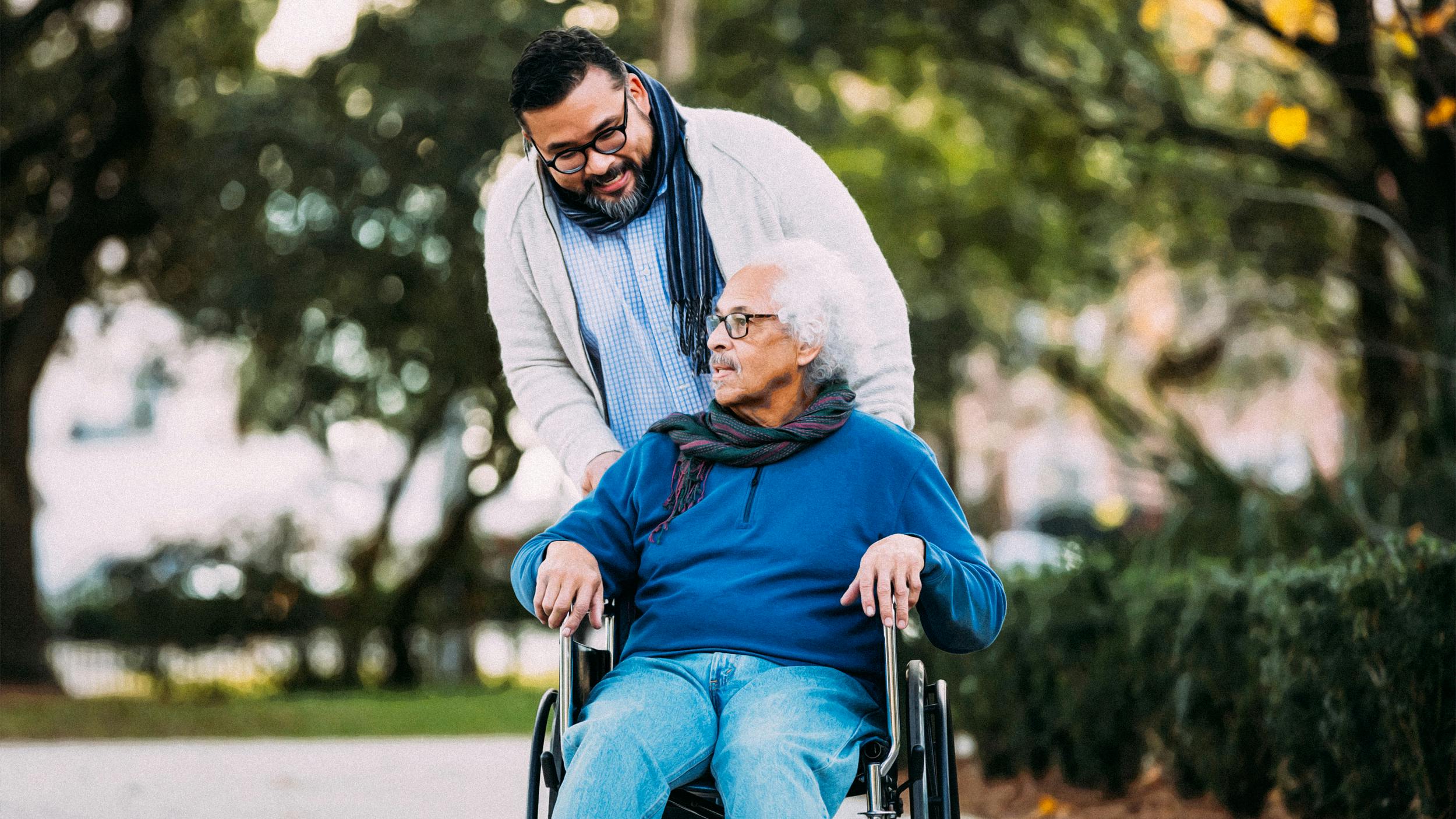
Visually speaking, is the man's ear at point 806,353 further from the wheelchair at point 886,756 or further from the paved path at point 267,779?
the paved path at point 267,779

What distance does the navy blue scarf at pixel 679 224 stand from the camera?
3207mm

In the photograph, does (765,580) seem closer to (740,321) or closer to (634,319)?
(740,321)

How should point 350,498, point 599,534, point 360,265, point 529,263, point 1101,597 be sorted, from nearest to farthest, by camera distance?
point 599,534 < point 529,263 < point 1101,597 < point 360,265 < point 350,498

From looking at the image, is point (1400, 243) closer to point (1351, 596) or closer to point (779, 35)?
point (1351, 596)

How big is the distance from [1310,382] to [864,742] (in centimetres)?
3671

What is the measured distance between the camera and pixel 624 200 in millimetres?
3197

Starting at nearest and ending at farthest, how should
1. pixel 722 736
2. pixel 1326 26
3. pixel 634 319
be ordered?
pixel 722 736 < pixel 634 319 < pixel 1326 26

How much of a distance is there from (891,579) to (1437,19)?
3.94m

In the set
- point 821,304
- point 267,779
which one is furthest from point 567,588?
point 267,779

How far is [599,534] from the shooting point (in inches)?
117

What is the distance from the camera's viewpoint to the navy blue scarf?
321 centimetres

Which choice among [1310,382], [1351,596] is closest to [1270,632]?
[1351,596]

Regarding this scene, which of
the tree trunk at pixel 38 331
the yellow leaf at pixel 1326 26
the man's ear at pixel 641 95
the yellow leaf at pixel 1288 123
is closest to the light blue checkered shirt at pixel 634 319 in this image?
the man's ear at pixel 641 95

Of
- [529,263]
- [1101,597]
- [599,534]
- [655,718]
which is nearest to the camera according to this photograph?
[655,718]
